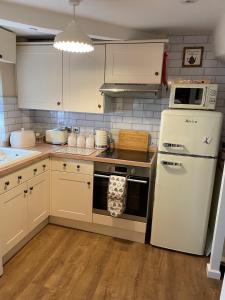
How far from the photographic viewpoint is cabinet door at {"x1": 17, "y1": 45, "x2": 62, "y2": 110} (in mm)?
2732

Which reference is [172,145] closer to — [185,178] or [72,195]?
[185,178]

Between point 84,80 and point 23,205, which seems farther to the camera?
point 84,80

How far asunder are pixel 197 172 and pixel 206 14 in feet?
4.42

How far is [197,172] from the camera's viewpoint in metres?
2.23

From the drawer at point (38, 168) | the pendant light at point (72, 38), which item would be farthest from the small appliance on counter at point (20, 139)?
the pendant light at point (72, 38)

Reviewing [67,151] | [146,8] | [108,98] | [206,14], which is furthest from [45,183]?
[206,14]

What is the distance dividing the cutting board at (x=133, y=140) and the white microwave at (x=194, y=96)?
0.67 m

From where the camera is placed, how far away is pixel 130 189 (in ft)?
8.09

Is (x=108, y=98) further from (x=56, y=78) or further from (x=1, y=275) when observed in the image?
(x=1, y=275)

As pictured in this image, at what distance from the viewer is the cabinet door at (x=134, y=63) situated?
2.43 metres

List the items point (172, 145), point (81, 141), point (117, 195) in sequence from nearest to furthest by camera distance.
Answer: point (172, 145), point (117, 195), point (81, 141)

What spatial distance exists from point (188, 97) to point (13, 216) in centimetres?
193

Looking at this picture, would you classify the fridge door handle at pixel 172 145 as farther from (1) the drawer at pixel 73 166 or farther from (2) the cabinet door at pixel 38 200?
(2) the cabinet door at pixel 38 200

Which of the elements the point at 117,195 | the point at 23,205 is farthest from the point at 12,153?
the point at 117,195
